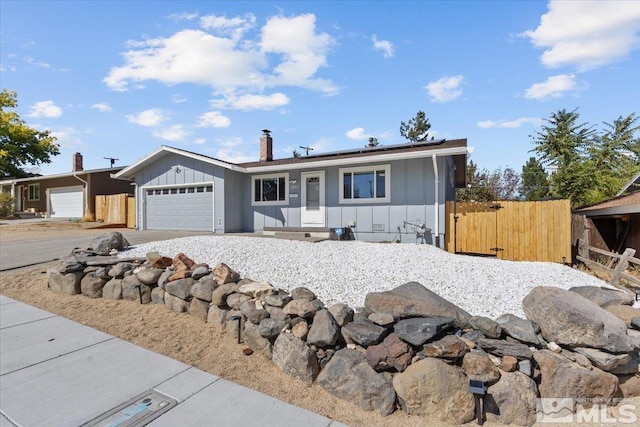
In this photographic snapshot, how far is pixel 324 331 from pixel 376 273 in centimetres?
197

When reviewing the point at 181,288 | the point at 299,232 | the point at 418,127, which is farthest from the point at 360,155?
the point at 418,127

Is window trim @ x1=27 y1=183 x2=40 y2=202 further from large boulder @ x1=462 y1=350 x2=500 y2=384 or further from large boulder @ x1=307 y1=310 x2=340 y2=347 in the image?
large boulder @ x1=462 y1=350 x2=500 y2=384

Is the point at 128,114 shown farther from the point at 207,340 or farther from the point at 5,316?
the point at 207,340

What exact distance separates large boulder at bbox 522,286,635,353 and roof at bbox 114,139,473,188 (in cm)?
619

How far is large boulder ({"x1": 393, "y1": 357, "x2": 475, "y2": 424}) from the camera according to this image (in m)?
2.71

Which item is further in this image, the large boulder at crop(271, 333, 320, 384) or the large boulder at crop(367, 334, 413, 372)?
the large boulder at crop(271, 333, 320, 384)

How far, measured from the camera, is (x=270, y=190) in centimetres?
1244

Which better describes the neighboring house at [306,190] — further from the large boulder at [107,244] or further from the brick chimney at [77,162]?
the brick chimney at [77,162]

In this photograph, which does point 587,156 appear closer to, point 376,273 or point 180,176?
point 376,273

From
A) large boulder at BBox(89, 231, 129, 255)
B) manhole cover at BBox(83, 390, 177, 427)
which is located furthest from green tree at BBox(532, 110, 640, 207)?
large boulder at BBox(89, 231, 129, 255)

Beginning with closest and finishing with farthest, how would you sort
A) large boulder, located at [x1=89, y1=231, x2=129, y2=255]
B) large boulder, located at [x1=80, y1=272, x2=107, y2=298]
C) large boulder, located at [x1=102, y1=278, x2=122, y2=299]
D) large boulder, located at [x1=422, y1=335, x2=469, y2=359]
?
large boulder, located at [x1=422, y1=335, x2=469, y2=359]
large boulder, located at [x1=102, y1=278, x2=122, y2=299]
large boulder, located at [x1=80, y1=272, x2=107, y2=298]
large boulder, located at [x1=89, y1=231, x2=129, y2=255]

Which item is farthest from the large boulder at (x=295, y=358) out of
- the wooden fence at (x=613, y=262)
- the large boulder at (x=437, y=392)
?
the wooden fence at (x=613, y=262)

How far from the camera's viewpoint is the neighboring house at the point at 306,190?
31.9 feet

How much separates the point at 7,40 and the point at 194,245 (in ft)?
33.3
